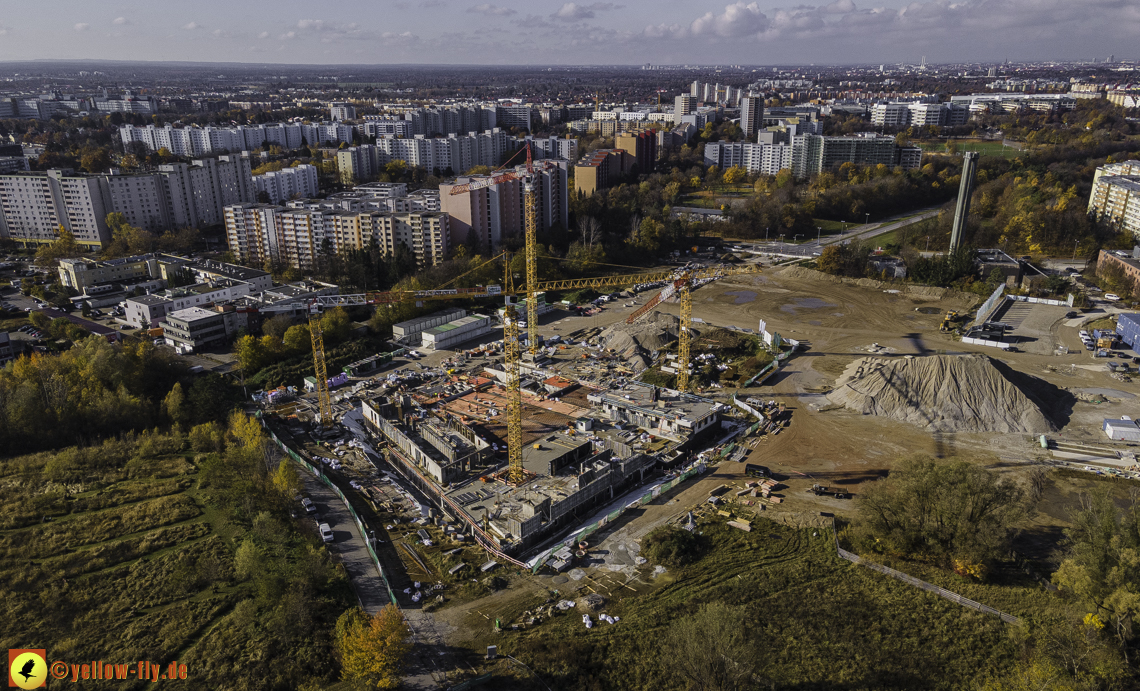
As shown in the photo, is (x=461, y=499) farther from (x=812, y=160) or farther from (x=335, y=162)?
(x=812, y=160)

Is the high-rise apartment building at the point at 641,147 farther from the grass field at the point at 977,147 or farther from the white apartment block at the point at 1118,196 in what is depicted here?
the white apartment block at the point at 1118,196

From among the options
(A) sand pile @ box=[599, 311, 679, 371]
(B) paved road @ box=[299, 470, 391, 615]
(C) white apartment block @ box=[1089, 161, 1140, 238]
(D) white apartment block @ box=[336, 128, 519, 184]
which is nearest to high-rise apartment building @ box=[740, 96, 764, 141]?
(D) white apartment block @ box=[336, 128, 519, 184]

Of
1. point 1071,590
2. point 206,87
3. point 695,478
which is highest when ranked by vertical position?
point 206,87

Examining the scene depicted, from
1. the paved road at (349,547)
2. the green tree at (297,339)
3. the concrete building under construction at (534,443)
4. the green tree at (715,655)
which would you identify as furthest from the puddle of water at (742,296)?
the green tree at (715,655)

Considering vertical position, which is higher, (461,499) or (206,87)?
(206,87)

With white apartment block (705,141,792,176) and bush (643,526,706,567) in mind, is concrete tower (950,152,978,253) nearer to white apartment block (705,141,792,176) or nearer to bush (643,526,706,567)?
white apartment block (705,141,792,176)

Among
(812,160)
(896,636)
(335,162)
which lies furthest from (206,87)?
(896,636)
